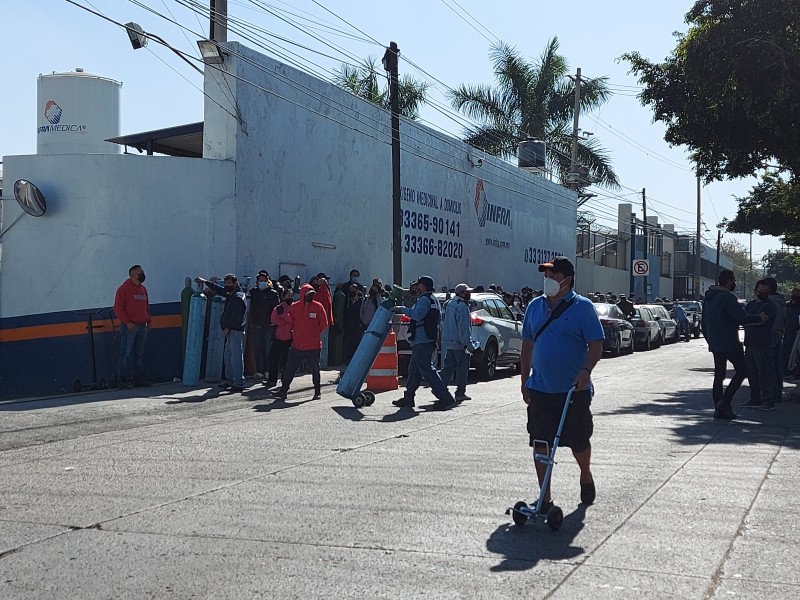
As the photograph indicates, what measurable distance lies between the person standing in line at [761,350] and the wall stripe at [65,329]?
385 inches

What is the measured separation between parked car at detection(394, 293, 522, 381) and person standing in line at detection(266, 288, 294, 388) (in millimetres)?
2223

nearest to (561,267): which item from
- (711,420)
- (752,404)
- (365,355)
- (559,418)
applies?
(559,418)

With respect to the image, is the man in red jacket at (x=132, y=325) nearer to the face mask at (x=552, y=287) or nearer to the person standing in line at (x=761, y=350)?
the person standing in line at (x=761, y=350)

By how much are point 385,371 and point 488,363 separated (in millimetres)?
3389

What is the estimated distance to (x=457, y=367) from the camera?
15.1 m

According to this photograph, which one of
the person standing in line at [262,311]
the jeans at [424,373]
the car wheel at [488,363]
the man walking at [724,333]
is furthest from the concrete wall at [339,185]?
the man walking at [724,333]

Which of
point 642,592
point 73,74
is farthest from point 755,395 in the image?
point 73,74

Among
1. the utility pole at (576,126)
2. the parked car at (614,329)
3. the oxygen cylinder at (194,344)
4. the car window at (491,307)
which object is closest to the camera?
the oxygen cylinder at (194,344)

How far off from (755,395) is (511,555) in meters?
9.57

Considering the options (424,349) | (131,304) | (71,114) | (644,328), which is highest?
(71,114)

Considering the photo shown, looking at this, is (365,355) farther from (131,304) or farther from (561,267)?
(561,267)

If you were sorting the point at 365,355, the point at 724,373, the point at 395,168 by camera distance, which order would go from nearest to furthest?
1. the point at 724,373
2. the point at 365,355
3. the point at 395,168

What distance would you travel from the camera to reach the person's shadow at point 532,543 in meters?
5.81

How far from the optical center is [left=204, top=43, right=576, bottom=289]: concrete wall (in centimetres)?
1995
